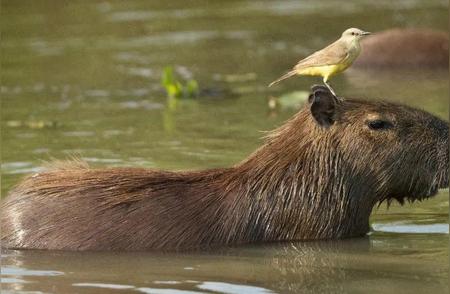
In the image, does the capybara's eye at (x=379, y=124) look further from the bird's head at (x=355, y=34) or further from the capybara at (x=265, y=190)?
the bird's head at (x=355, y=34)

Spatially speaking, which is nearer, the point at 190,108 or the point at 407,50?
the point at 190,108

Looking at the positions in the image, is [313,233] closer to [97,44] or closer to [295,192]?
[295,192]

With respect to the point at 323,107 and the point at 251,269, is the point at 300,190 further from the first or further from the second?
the point at 251,269

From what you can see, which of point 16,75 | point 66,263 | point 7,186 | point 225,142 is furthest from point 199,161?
point 16,75

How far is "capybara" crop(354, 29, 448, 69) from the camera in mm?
15086

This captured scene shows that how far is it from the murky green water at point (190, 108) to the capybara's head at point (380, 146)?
0.38 m

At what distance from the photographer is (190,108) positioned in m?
13.3

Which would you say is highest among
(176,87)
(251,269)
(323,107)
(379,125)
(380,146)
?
(176,87)

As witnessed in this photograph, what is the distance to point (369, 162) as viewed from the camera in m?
8.23

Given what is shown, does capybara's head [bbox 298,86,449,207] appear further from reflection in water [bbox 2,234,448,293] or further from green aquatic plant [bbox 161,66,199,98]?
green aquatic plant [bbox 161,66,199,98]

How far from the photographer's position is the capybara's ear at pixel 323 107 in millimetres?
8031

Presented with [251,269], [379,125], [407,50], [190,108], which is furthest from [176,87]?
[251,269]

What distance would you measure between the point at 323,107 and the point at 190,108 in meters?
5.25

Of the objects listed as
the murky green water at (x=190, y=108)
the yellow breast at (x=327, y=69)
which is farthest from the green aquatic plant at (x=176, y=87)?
the yellow breast at (x=327, y=69)
